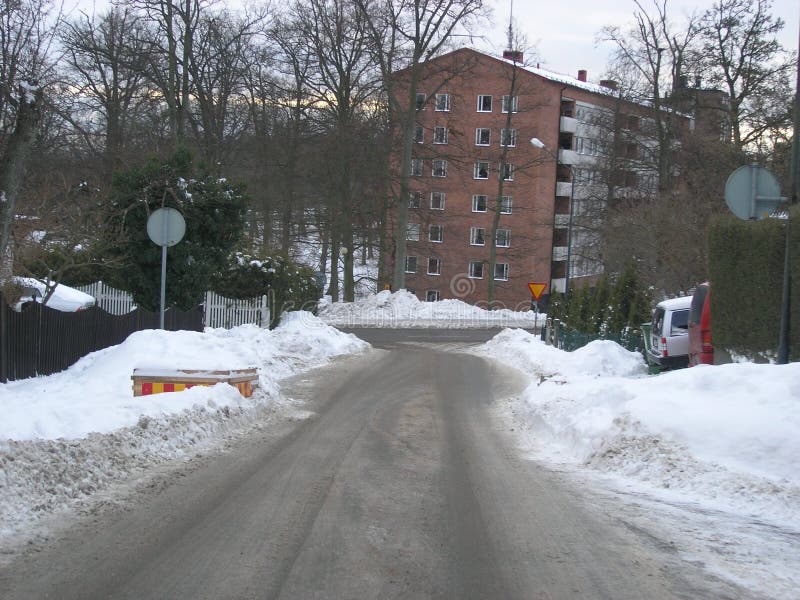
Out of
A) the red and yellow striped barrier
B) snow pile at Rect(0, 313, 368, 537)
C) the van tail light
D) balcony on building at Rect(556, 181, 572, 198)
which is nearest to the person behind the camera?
snow pile at Rect(0, 313, 368, 537)

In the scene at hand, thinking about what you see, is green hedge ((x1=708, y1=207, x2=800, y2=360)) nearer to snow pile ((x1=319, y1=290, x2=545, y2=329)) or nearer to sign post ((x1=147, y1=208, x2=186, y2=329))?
sign post ((x1=147, y1=208, x2=186, y2=329))

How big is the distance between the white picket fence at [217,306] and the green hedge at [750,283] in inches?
601

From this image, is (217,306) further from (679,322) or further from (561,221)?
(561,221)

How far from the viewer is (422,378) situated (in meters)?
17.5

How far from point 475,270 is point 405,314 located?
20.7 metres

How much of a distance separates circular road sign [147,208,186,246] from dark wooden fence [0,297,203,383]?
275cm

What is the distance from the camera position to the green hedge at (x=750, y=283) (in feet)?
39.8

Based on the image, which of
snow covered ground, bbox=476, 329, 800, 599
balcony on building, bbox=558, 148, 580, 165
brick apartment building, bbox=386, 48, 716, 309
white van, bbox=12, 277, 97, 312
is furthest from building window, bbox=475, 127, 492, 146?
snow covered ground, bbox=476, 329, 800, 599

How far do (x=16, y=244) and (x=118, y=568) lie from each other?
13881mm

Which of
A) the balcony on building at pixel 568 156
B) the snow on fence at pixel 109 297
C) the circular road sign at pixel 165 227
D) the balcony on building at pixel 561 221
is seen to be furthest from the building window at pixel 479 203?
the circular road sign at pixel 165 227

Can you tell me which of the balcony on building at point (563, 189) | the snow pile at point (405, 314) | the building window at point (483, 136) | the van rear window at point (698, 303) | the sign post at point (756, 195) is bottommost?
the snow pile at point (405, 314)

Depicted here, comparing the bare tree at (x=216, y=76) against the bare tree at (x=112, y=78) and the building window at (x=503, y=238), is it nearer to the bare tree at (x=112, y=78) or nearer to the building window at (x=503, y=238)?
the bare tree at (x=112, y=78)

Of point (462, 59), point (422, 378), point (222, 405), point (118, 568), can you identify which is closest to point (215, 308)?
point (422, 378)

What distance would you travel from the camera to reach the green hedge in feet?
39.8
